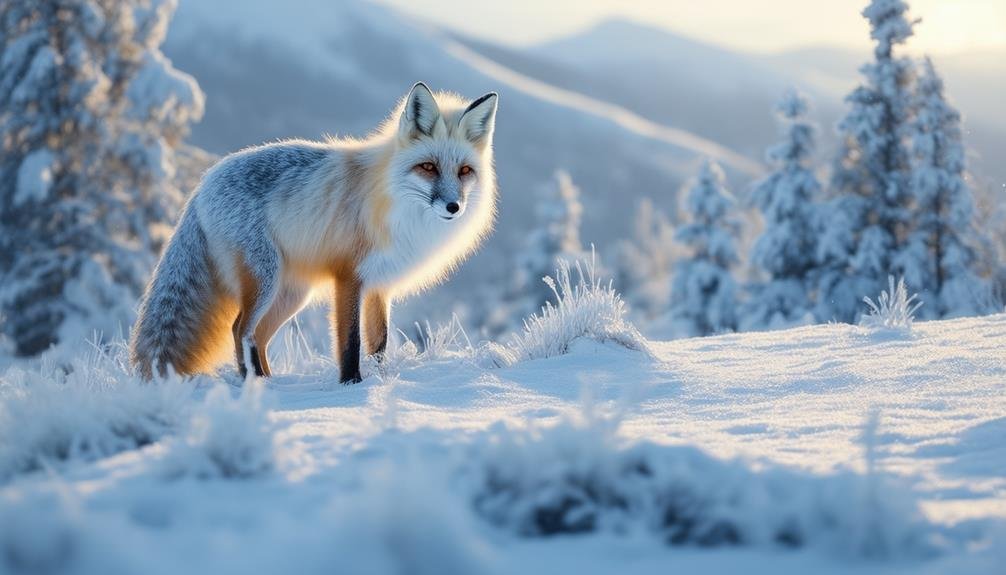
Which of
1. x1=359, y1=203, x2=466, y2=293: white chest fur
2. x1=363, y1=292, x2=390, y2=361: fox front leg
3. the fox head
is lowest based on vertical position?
x1=363, y1=292, x2=390, y2=361: fox front leg

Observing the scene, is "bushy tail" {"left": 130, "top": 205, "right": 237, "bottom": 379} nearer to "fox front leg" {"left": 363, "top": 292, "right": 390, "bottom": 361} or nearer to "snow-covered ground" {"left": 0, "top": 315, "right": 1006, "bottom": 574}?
"fox front leg" {"left": 363, "top": 292, "right": 390, "bottom": 361}

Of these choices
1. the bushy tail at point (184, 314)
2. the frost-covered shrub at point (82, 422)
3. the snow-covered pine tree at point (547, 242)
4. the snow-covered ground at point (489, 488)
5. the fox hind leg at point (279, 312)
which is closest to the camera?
the snow-covered ground at point (489, 488)

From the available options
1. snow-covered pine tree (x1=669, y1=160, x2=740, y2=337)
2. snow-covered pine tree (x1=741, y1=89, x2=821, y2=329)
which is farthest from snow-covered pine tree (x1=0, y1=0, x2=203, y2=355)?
snow-covered pine tree (x1=741, y1=89, x2=821, y2=329)

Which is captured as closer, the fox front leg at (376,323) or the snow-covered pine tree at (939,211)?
the fox front leg at (376,323)

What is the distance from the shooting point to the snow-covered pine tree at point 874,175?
19.0 meters

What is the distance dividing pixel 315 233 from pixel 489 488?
13.6 ft

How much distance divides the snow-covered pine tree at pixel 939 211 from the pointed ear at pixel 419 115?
14700mm

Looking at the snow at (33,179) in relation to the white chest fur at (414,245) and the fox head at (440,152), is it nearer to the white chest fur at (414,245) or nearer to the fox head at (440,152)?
the white chest fur at (414,245)

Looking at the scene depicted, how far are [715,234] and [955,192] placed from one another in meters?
6.41

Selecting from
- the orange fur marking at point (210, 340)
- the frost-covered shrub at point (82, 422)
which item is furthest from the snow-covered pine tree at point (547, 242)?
the frost-covered shrub at point (82, 422)

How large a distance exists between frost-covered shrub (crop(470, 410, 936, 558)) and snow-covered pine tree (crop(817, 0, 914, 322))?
16943mm

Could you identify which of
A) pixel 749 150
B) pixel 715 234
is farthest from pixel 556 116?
pixel 715 234

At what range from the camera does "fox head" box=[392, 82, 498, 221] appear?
642 cm

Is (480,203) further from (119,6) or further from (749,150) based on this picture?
(749,150)
